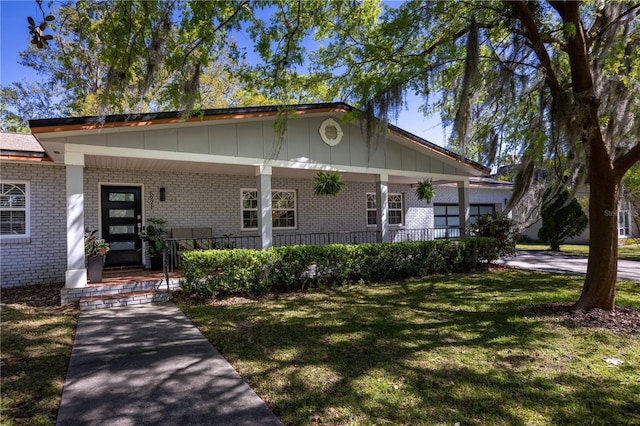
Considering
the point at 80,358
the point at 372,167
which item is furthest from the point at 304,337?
the point at 372,167

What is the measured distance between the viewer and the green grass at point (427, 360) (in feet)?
9.81

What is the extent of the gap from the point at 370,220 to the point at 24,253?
1039cm

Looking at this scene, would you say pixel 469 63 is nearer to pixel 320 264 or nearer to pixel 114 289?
pixel 320 264

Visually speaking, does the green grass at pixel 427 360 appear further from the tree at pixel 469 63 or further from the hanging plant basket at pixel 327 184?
the hanging plant basket at pixel 327 184

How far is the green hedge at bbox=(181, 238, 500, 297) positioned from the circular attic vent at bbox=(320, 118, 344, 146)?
9.33ft

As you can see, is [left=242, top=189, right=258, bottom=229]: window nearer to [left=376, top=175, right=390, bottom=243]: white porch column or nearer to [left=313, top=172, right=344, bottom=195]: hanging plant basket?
[left=313, top=172, right=344, bottom=195]: hanging plant basket

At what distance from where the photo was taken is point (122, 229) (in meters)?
9.52

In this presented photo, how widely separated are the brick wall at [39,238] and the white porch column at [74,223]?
2.55 m

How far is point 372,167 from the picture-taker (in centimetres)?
1017

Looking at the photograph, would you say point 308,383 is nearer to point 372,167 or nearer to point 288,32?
point 288,32

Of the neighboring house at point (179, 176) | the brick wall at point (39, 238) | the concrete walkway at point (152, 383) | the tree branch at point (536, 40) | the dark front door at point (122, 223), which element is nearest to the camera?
the concrete walkway at point (152, 383)

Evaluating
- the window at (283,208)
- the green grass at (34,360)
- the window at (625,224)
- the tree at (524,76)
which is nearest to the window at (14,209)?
the green grass at (34,360)

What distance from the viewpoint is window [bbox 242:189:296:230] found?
11.2m

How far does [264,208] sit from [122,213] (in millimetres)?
4143
